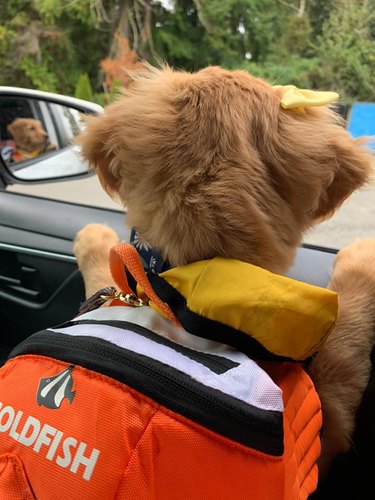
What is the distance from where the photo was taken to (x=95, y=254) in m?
1.80

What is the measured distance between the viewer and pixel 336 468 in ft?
4.40

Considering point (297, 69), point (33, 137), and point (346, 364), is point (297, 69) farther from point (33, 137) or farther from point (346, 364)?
point (33, 137)

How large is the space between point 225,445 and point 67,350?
34 centimetres

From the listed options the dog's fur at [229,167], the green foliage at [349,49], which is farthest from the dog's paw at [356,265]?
the green foliage at [349,49]

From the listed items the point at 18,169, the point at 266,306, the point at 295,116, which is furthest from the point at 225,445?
the point at 18,169

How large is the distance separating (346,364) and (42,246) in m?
1.38

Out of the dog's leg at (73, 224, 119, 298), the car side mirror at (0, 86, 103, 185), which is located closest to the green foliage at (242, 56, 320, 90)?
the dog's leg at (73, 224, 119, 298)

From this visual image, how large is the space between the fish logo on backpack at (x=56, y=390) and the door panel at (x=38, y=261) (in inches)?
42.4

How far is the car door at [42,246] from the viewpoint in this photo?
216cm

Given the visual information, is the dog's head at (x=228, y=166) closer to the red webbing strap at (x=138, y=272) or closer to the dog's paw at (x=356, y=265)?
the red webbing strap at (x=138, y=272)

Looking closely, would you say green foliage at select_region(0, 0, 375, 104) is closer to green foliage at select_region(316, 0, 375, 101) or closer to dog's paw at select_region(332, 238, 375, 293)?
green foliage at select_region(316, 0, 375, 101)

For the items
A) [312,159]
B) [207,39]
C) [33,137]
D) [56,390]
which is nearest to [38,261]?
[33,137]

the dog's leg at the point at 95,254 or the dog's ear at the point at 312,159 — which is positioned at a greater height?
the dog's ear at the point at 312,159

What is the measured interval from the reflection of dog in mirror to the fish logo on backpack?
1.88 meters
